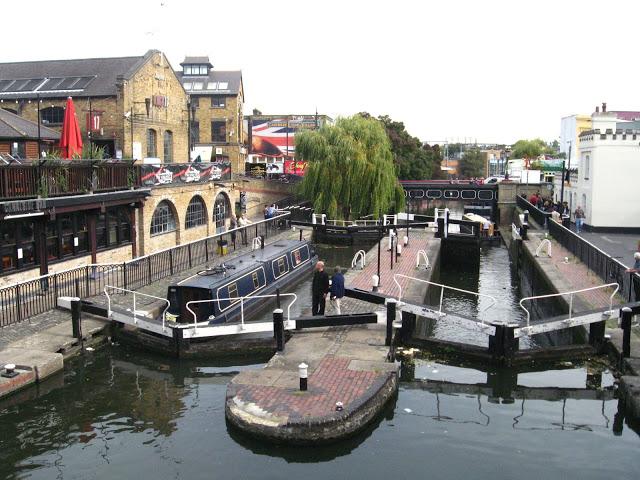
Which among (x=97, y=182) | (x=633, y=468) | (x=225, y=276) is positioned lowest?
(x=633, y=468)

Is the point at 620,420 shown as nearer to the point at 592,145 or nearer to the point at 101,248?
the point at 101,248

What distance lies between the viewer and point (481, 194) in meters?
52.1

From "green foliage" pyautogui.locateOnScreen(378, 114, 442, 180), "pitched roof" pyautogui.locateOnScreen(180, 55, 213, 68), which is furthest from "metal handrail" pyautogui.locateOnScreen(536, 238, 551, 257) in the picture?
"pitched roof" pyautogui.locateOnScreen(180, 55, 213, 68)

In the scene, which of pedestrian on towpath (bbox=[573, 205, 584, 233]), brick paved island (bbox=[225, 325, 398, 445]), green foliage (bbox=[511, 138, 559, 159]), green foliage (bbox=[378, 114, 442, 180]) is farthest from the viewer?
green foliage (bbox=[511, 138, 559, 159])

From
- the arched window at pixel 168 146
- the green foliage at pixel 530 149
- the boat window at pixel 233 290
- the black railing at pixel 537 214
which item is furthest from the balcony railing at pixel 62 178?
the green foliage at pixel 530 149

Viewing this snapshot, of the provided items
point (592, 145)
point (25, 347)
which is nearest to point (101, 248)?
point (25, 347)

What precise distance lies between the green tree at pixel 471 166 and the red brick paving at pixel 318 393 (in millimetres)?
97109

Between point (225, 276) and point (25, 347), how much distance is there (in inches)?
196

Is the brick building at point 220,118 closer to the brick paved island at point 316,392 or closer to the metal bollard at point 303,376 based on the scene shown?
the brick paved island at point 316,392

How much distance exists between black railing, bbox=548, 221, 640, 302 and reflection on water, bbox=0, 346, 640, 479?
3.34 m

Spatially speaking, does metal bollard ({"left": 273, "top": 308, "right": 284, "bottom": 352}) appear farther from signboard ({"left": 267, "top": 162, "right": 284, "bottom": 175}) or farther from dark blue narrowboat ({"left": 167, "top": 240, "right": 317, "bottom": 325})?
signboard ({"left": 267, "top": 162, "right": 284, "bottom": 175})

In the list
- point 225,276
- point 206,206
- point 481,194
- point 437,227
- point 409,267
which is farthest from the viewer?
point 481,194

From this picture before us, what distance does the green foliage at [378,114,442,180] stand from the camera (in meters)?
60.3

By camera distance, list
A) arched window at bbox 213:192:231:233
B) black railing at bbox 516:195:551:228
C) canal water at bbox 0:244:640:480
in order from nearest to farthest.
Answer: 1. canal water at bbox 0:244:640:480
2. arched window at bbox 213:192:231:233
3. black railing at bbox 516:195:551:228
